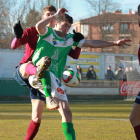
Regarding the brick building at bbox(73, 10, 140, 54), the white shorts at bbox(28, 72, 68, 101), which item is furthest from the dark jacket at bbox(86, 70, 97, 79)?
the white shorts at bbox(28, 72, 68, 101)

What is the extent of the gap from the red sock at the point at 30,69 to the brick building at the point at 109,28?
17.2 m

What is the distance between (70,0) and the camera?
18.8 m

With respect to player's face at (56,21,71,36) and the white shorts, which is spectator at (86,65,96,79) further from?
the white shorts

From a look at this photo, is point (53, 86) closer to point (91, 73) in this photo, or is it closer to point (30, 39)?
point (30, 39)

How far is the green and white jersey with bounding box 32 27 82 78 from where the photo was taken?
15.3 feet

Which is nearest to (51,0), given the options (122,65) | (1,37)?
(1,37)

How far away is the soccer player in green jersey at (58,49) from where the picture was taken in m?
4.39

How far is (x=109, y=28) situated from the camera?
23.1m

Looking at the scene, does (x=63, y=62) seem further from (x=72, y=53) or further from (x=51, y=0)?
(x=51, y=0)

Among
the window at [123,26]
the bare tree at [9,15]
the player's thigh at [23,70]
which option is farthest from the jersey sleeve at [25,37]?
the window at [123,26]

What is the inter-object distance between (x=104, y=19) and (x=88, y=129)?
1651 cm

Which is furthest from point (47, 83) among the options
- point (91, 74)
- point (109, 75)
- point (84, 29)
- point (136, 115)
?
point (84, 29)

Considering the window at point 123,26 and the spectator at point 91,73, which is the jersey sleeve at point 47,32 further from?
the window at point 123,26

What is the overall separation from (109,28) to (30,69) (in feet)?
63.5
